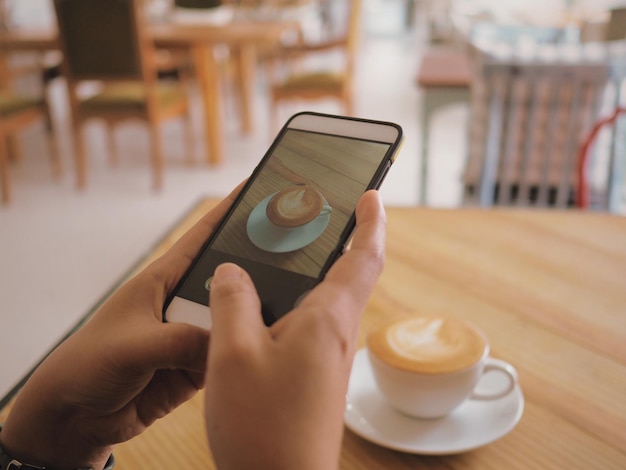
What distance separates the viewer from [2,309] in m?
1.88

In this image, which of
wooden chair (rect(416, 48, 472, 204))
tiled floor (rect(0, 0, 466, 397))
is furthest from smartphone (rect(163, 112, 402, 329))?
wooden chair (rect(416, 48, 472, 204))

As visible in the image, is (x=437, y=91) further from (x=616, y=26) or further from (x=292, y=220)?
(x=292, y=220)

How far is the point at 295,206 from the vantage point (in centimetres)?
46

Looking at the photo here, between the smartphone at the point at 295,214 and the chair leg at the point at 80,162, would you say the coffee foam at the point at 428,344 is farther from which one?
the chair leg at the point at 80,162

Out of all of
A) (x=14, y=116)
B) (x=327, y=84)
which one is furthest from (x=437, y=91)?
(x=14, y=116)

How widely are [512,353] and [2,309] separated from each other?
1.72 m

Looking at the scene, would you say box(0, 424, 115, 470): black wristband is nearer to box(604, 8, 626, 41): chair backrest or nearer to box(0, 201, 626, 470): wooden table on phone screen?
box(0, 201, 626, 470): wooden table on phone screen

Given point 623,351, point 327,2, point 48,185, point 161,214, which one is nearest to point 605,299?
point 623,351

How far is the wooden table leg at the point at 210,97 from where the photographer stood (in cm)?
291

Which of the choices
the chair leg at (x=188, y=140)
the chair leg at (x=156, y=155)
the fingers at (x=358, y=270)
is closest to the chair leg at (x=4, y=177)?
the chair leg at (x=156, y=155)

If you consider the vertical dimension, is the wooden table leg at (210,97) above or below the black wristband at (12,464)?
below

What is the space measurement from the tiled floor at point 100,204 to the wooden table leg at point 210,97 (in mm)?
102

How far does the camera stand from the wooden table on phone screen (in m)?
0.50

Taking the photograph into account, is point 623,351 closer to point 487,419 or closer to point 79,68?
point 487,419
